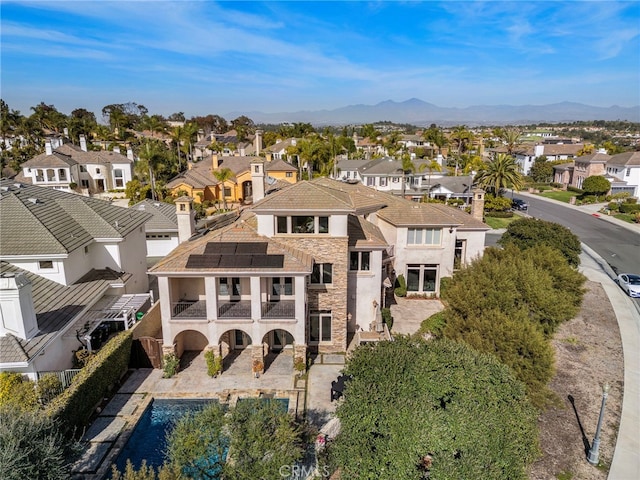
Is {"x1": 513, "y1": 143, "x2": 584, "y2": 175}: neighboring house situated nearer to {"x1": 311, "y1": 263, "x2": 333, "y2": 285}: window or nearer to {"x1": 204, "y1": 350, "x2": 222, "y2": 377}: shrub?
{"x1": 311, "y1": 263, "x2": 333, "y2": 285}: window

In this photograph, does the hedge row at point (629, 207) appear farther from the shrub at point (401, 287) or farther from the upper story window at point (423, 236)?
the shrub at point (401, 287)

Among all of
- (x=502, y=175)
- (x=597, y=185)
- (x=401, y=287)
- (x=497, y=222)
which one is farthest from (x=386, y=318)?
(x=597, y=185)

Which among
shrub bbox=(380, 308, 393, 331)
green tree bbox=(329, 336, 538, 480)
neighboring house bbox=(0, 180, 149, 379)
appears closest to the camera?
green tree bbox=(329, 336, 538, 480)

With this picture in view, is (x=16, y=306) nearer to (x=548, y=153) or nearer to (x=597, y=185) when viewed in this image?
(x=597, y=185)

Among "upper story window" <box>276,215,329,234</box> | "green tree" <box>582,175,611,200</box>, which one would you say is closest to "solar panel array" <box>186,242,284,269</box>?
"upper story window" <box>276,215,329,234</box>

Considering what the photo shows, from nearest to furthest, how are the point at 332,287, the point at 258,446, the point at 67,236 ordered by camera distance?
the point at 258,446
the point at 332,287
the point at 67,236
